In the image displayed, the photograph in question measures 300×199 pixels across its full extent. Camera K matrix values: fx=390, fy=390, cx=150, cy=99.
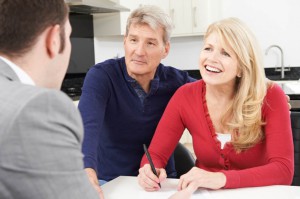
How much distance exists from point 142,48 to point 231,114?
48cm

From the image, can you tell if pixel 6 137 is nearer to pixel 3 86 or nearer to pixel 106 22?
pixel 3 86

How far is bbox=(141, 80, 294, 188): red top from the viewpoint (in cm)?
135

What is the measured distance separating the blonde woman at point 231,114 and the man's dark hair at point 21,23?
0.80 metres

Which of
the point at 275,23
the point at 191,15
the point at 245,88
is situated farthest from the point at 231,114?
the point at 275,23

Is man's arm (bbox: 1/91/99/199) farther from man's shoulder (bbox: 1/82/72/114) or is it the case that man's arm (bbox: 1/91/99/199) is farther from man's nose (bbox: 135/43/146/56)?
man's nose (bbox: 135/43/146/56)

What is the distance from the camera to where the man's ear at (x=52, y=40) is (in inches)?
29.5

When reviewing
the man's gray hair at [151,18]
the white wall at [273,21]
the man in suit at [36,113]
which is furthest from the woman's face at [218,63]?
the white wall at [273,21]

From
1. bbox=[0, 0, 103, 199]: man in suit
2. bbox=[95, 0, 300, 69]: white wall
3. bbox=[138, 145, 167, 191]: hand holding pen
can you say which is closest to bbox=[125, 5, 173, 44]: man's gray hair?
bbox=[138, 145, 167, 191]: hand holding pen

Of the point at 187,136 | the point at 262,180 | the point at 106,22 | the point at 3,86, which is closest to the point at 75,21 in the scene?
the point at 106,22

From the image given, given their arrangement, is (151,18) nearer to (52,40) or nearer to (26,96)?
(52,40)

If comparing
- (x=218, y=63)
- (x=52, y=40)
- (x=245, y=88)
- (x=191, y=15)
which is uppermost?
(x=191, y=15)

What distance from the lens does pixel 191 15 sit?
13.8 ft

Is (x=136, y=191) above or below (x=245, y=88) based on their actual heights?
below

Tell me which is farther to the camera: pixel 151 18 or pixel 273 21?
pixel 273 21
